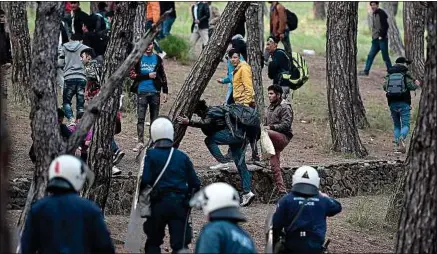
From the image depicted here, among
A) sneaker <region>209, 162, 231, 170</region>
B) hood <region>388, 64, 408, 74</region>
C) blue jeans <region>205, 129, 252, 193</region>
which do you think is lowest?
sneaker <region>209, 162, 231, 170</region>

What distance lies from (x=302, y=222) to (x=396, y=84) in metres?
8.55

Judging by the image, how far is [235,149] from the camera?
14.4 metres

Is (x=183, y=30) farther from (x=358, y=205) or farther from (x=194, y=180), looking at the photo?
(x=194, y=180)

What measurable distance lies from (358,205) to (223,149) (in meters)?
3.47

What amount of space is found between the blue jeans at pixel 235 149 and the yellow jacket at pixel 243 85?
145cm

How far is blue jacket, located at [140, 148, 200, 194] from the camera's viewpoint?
1005cm

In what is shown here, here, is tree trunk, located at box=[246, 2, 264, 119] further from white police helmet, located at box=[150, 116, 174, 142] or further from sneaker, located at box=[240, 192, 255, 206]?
white police helmet, located at box=[150, 116, 174, 142]

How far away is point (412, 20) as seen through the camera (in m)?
24.7

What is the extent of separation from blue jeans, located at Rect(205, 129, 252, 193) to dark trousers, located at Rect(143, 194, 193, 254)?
13.1 ft

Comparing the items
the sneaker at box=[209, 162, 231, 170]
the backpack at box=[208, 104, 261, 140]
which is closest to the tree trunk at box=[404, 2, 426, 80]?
the sneaker at box=[209, 162, 231, 170]

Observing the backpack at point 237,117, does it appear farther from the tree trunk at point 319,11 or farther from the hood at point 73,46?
the tree trunk at point 319,11

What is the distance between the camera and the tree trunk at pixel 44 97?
9.83 meters

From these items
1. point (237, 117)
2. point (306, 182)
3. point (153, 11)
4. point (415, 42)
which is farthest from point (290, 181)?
point (153, 11)

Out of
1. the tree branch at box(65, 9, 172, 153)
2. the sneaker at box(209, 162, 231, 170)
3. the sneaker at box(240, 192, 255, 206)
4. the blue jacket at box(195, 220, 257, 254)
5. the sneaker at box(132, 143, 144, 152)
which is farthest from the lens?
the sneaker at box(132, 143, 144, 152)
